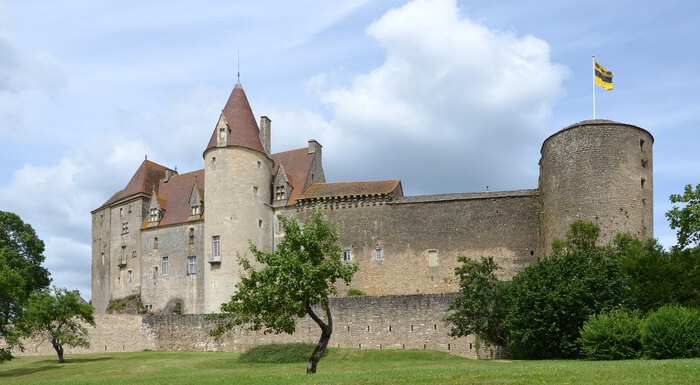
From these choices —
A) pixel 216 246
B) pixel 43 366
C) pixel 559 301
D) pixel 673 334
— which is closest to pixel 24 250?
pixel 216 246

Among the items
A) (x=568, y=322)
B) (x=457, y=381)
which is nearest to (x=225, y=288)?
(x=568, y=322)

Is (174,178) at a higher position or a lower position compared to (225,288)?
higher

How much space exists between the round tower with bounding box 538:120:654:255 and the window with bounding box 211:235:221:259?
2430cm

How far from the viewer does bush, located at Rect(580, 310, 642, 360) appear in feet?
100

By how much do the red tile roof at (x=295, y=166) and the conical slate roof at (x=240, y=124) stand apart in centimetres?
344

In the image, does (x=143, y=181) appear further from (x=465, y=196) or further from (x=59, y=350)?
(x=465, y=196)

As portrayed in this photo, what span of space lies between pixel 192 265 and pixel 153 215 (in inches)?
259

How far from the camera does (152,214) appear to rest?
2495 inches

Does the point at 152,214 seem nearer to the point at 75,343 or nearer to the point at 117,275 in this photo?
the point at 117,275

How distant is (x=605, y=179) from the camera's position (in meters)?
44.6

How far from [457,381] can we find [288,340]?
27232 millimetres

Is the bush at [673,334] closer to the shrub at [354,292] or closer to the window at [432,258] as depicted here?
the window at [432,258]

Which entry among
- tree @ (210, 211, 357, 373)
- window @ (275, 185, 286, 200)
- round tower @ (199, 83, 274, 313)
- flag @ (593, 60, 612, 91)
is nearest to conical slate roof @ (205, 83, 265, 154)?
round tower @ (199, 83, 274, 313)

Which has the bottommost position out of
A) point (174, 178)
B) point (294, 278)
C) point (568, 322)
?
point (568, 322)
